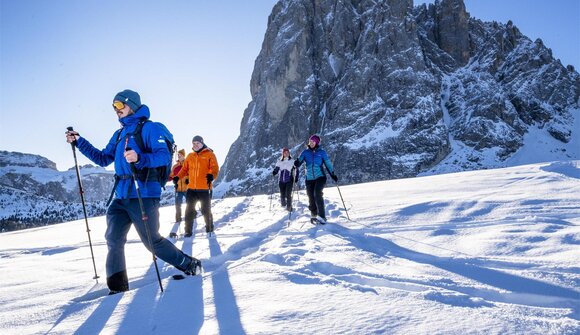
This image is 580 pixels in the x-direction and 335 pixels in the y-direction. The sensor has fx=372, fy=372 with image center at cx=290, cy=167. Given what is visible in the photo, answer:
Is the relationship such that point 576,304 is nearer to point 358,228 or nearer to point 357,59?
point 358,228

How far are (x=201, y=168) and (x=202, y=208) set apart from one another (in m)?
0.94

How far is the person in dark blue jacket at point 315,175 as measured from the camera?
8.86 m

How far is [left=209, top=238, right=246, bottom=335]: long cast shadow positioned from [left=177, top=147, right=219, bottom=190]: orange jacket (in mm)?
4775

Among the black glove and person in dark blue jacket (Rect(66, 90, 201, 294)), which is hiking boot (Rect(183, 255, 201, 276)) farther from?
the black glove

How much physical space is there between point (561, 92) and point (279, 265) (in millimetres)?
140387

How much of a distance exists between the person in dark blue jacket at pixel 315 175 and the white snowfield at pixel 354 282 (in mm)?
1393

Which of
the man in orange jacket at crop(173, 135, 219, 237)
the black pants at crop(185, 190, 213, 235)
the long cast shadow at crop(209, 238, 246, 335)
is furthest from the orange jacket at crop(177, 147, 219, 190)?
the long cast shadow at crop(209, 238, 246, 335)

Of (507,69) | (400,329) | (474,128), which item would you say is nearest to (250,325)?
(400,329)

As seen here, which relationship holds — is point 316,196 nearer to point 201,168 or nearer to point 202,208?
point 202,208

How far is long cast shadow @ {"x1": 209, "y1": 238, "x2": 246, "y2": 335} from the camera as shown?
2.41 metres

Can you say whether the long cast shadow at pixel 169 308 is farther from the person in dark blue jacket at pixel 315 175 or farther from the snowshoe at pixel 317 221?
the person in dark blue jacket at pixel 315 175

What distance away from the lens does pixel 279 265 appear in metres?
4.24

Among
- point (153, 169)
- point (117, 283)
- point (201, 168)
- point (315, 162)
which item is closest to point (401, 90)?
→ point (315, 162)

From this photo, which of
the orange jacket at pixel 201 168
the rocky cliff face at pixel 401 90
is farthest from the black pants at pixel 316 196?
the rocky cliff face at pixel 401 90
